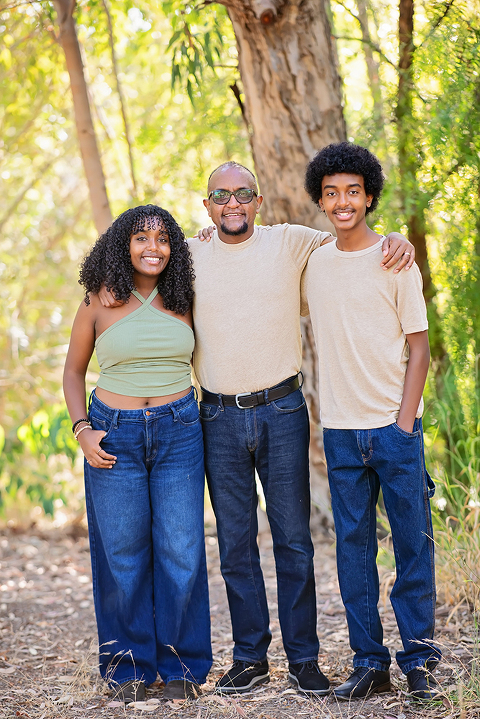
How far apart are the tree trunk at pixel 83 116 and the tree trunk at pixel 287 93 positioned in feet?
3.97

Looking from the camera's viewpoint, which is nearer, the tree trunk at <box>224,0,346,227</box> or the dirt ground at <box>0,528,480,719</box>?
the dirt ground at <box>0,528,480,719</box>

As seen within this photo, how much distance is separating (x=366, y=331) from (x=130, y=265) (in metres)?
1.02

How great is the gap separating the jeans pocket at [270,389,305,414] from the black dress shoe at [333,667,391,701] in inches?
40.9

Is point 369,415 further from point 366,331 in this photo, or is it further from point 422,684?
point 422,684

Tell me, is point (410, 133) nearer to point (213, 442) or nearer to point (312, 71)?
point (312, 71)

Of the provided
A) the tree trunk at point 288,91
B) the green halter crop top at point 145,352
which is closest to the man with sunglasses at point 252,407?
the green halter crop top at point 145,352

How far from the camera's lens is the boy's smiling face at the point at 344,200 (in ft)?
8.59

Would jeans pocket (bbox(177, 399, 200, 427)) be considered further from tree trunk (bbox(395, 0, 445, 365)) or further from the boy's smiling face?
tree trunk (bbox(395, 0, 445, 365))

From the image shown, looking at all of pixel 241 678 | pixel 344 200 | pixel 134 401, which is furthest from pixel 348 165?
pixel 241 678

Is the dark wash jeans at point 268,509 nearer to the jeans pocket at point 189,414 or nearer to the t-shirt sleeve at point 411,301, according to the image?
the jeans pocket at point 189,414

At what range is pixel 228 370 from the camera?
2824 mm

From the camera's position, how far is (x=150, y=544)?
2963 millimetres

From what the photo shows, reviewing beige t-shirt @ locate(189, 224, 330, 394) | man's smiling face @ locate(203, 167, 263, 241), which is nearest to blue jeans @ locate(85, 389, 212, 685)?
beige t-shirt @ locate(189, 224, 330, 394)

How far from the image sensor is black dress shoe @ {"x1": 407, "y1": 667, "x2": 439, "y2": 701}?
Answer: 2574 mm
